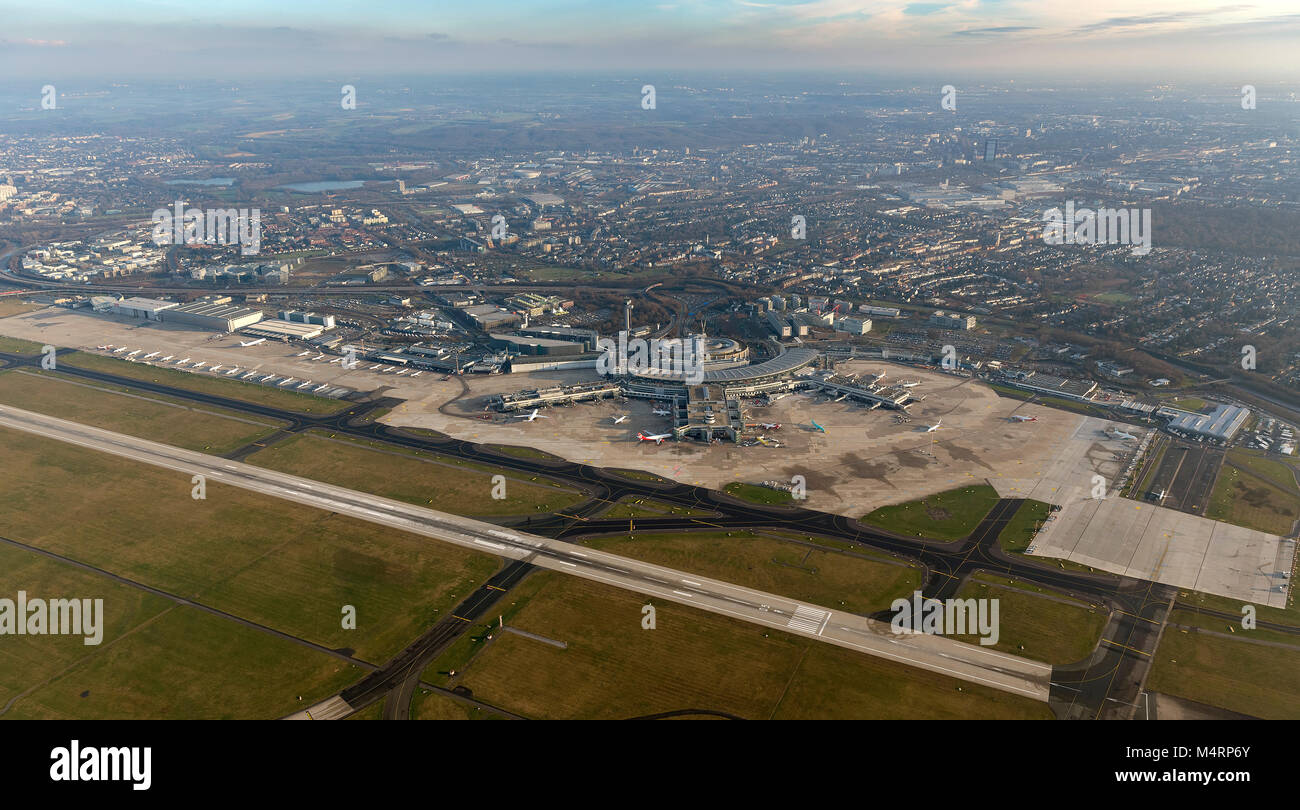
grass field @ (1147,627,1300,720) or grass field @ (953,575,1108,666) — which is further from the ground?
grass field @ (953,575,1108,666)

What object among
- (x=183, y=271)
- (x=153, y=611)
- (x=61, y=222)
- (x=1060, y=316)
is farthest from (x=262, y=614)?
(x=61, y=222)

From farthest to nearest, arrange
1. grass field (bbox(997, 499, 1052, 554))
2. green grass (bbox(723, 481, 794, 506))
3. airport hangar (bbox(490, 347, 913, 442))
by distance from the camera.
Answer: airport hangar (bbox(490, 347, 913, 442)) < green grass (bbox(723, 481, 794, 506)) < grass field (bbox(997, 499, 1052, 554))

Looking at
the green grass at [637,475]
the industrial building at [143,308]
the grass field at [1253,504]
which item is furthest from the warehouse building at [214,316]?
the grass field at [1253,504]

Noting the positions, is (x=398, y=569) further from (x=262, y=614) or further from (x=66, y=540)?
(x=66, y=540)

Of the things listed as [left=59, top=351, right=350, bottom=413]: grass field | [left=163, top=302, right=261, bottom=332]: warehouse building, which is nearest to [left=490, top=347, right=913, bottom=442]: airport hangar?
[left=59, top=351, right=350, bottom=413]: grass field

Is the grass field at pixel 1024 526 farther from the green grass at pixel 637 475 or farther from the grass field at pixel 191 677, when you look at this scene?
the grass field at pixel 191 677

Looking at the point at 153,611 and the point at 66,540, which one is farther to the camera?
the point at 66,540

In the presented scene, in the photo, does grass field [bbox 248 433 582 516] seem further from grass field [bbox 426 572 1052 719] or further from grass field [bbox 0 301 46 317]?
grass field [bbox 0 301 46 317]

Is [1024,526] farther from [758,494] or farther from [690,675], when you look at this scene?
[690,675]

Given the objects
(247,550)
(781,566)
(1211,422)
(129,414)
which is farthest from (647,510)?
(1211,422)
